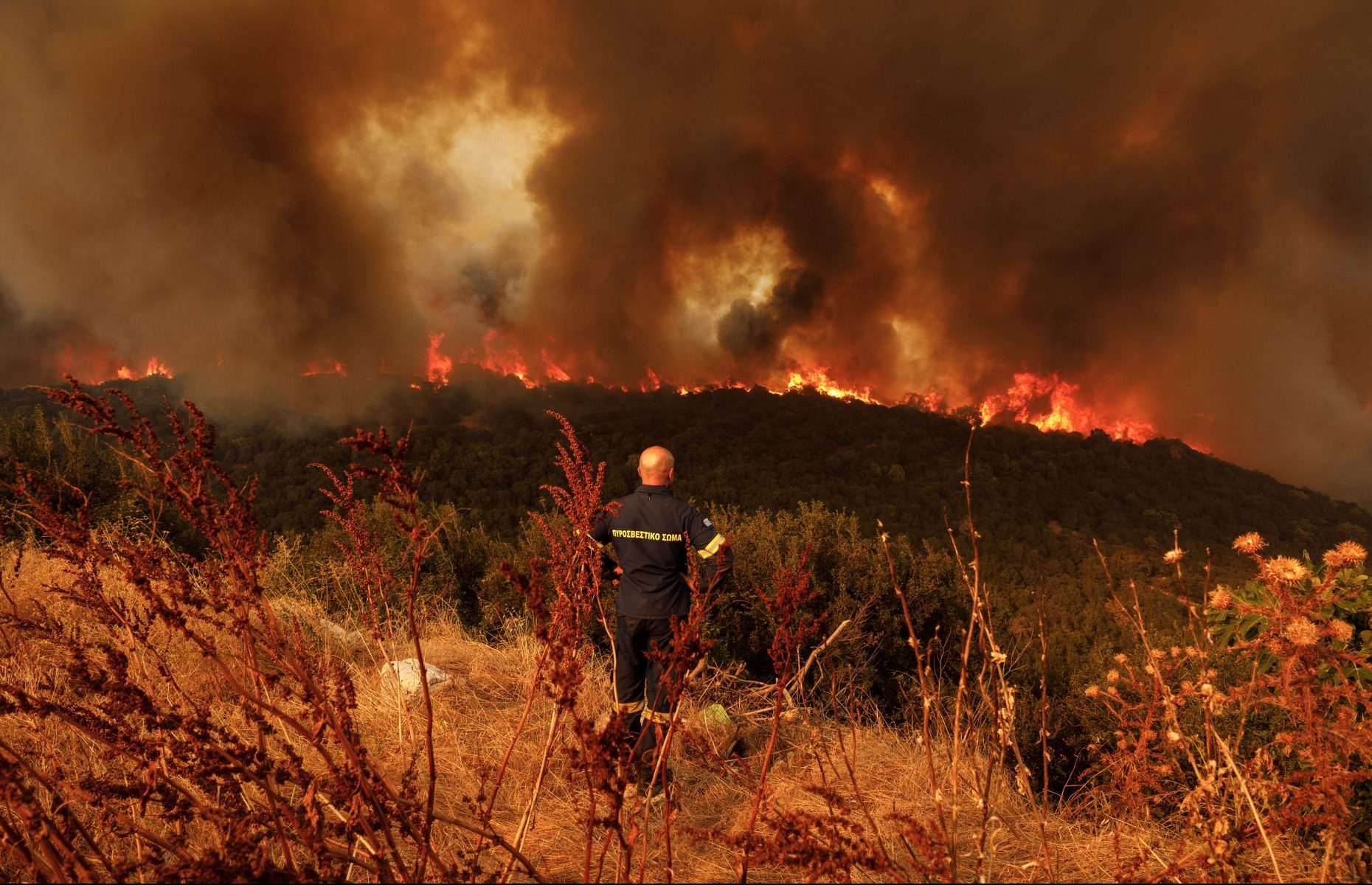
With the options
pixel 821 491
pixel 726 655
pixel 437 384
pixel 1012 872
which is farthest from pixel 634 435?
pixel 1012 872

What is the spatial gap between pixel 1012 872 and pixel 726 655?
673 centimetres

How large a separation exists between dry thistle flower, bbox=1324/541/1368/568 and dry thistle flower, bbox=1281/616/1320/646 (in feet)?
1.21

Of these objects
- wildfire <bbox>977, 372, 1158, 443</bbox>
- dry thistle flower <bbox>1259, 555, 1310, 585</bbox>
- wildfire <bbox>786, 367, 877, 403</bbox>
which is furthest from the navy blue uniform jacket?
wildfire <bbox>786, 367, 877, 403</bbox>

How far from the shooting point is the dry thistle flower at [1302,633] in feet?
→ 6.10

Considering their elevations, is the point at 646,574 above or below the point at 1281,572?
above

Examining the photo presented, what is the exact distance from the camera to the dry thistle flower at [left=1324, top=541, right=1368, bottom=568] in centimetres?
211

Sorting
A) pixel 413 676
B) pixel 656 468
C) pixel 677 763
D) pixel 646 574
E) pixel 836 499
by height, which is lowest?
pixel 677 763

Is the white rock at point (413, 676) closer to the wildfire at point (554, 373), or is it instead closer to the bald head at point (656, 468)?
the bald head at point (656, 468)

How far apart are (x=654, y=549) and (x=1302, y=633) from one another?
305 cm

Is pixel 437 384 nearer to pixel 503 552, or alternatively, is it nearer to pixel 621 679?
pixel 503 552

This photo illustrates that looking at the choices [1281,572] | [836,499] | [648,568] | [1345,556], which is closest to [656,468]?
[648,568]

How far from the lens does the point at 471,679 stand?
17.3ft

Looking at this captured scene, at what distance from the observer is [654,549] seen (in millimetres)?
4062

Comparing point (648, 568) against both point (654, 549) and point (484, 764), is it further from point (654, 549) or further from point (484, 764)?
point (484, 764)
